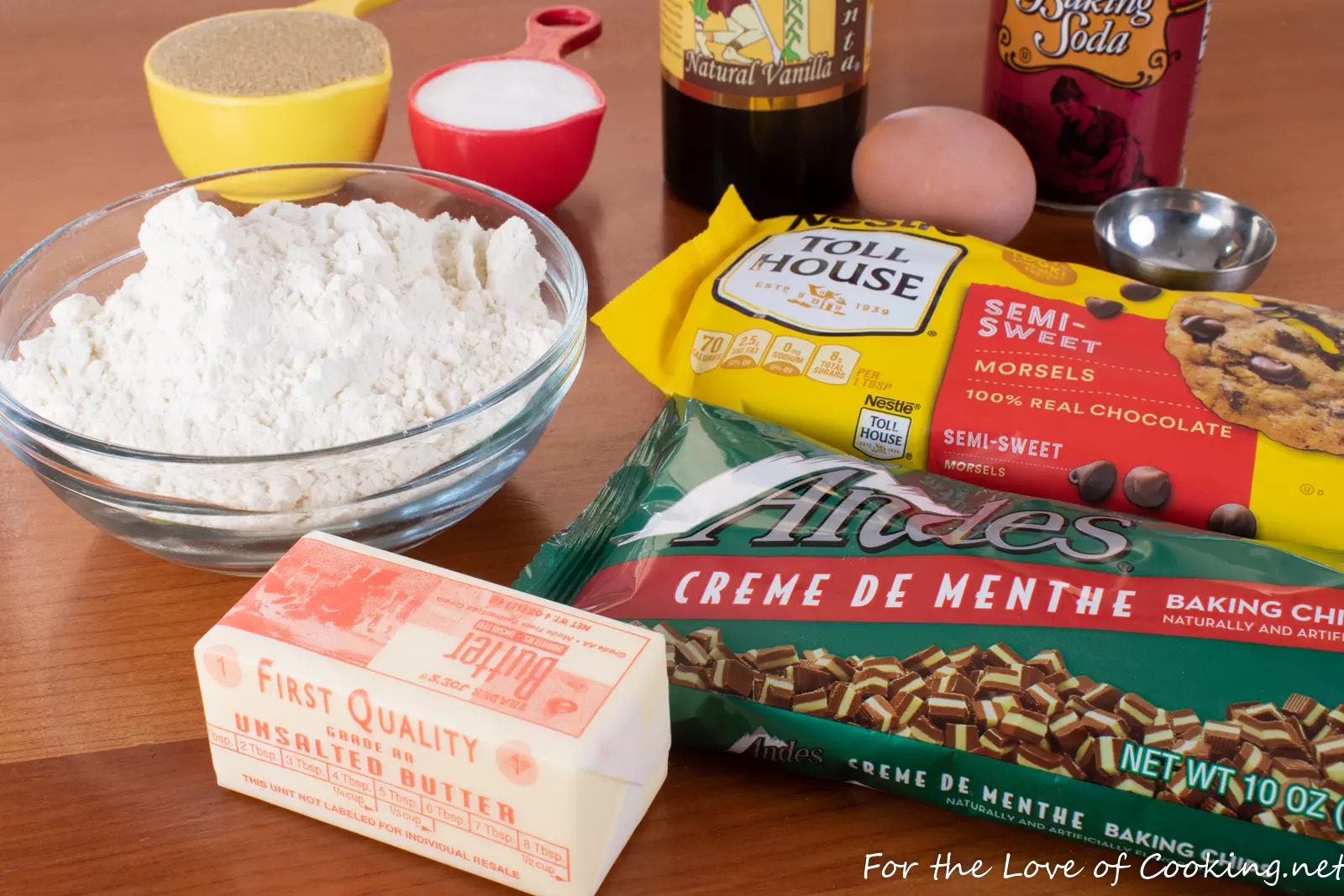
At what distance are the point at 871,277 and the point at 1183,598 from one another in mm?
269

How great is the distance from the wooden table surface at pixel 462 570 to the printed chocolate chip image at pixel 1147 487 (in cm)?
19

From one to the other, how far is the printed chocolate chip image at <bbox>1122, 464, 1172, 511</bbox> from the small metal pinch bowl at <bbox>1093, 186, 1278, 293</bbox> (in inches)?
8.1

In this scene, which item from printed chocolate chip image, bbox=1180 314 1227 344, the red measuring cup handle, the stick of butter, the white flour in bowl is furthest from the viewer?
the red measuring cup handle

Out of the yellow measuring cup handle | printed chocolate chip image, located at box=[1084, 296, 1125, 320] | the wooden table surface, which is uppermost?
the yellow measuring cup handle

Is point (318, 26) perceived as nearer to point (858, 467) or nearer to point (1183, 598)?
point (858, 467)

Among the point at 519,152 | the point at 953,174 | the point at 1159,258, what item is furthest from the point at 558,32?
the point at 1159,258

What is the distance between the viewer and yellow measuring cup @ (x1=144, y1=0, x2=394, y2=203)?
0.83 meters

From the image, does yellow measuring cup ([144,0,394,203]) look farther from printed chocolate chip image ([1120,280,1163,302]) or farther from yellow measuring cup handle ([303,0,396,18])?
printed chocolate chip image ([1120,280,1163,302])

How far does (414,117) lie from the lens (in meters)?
0.86

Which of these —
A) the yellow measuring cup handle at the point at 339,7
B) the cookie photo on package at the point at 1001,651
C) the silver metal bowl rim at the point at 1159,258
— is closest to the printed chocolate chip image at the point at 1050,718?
the cookie photo on package at the point at 1001,651

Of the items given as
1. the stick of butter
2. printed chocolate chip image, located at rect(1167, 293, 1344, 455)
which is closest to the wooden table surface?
the stick of butter

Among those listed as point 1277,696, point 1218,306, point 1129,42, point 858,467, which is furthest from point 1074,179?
point 1277,696

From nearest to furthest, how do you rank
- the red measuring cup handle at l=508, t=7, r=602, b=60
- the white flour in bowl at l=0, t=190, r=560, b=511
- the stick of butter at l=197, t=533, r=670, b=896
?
the stick of butter at l=197, t=533, r=670, b=896, the white flour in bowl at l=0, t=190, r=560, b=511, the red measuring cup handle at l=508, t=7, r=602, b=60

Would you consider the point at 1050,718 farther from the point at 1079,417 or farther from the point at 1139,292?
the point at 1139,292
